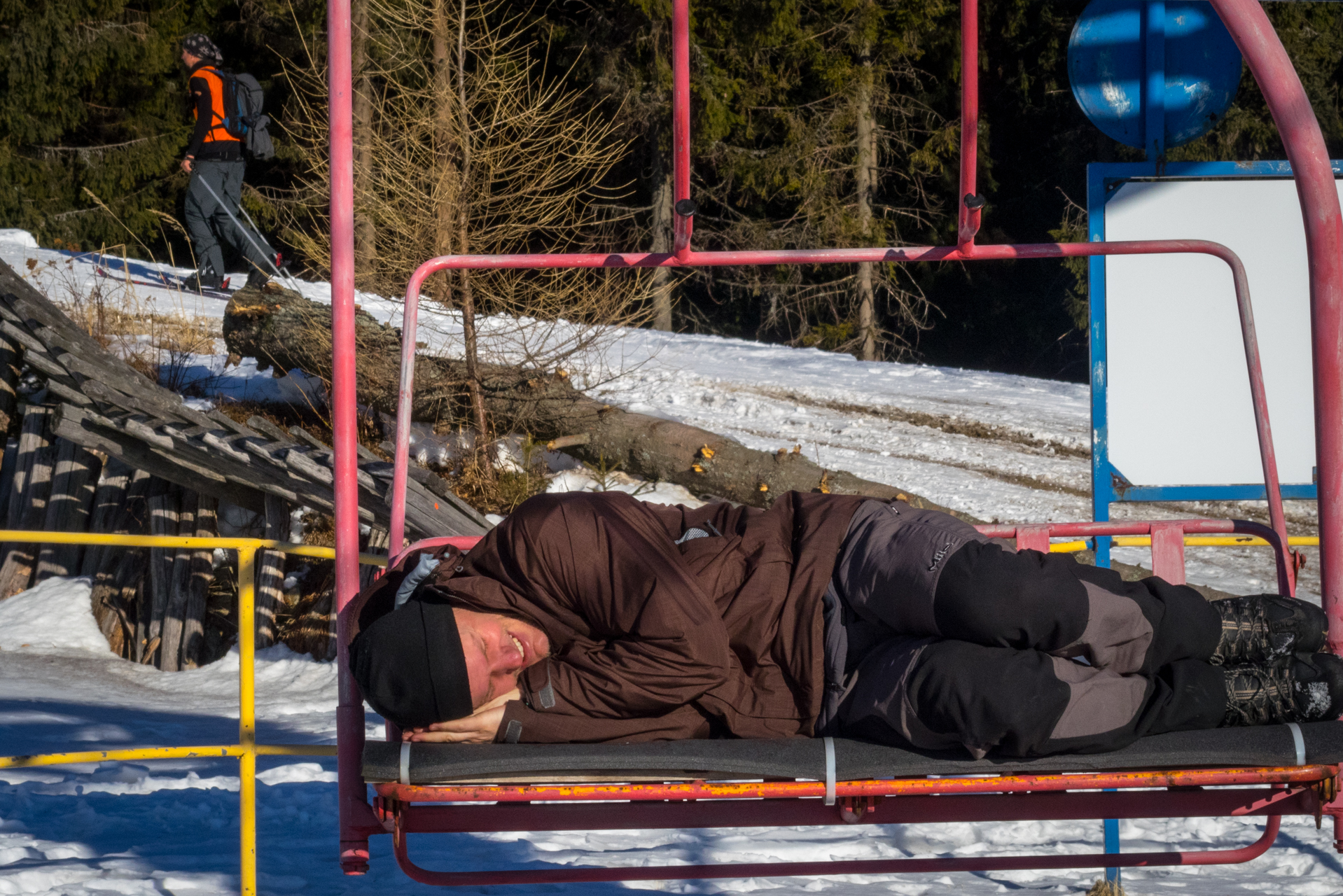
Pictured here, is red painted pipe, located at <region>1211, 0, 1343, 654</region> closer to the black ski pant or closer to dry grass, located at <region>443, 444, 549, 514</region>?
dry grass, located at <region>443, 444, 549, 514</region>

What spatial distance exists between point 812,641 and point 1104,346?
71.8 inches

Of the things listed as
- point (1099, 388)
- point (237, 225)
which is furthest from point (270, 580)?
point (1099, 388)

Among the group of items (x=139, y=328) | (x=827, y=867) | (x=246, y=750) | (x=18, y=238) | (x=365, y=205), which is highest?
(x=18, y=238)

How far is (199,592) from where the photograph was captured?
707 cm

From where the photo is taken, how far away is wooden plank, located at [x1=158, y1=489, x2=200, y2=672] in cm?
691

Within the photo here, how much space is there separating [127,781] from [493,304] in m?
5.06

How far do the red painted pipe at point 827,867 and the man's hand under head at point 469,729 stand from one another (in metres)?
0.23

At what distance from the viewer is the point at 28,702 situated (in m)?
5.61

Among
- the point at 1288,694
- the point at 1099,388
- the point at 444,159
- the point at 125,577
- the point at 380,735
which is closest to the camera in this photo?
the point at 1288,694

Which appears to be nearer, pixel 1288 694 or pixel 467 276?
pixel 1288 694

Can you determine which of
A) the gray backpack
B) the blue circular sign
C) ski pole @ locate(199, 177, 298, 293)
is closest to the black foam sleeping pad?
the blue circular sign

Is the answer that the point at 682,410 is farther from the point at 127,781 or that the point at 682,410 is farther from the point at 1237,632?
the point at 1237,632

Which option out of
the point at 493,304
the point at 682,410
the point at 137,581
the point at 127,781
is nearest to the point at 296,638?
the point at 137,581

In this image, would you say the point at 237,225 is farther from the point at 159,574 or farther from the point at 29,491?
the point at 159,574
